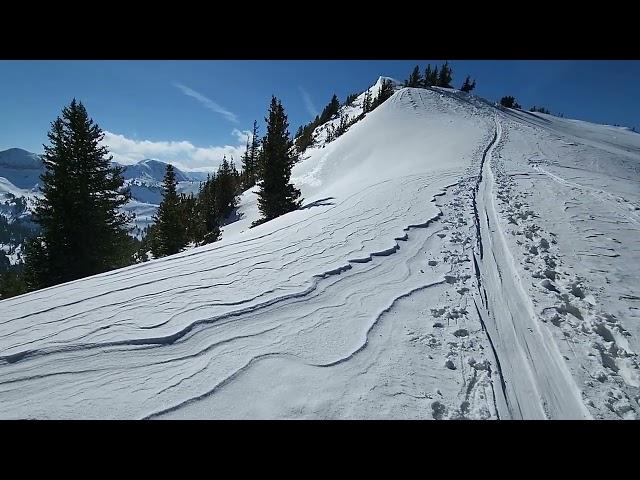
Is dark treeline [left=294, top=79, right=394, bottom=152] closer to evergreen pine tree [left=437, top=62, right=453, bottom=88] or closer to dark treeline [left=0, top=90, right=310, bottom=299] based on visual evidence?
evergreen pine tree [left=437, top=62, right=453, bottom=88]

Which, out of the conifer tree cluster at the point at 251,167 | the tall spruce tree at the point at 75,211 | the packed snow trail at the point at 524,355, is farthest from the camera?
the conifer tree cluster at the point at 251,167

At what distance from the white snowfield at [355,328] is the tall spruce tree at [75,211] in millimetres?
14348

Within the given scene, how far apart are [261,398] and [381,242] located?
13.9 ft

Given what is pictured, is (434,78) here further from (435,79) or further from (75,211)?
(75,211)

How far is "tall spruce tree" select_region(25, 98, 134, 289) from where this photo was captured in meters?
14.7

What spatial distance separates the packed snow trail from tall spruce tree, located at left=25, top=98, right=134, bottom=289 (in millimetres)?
19067

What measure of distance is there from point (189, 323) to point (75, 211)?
56.5 ft

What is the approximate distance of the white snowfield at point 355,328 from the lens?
2244mm

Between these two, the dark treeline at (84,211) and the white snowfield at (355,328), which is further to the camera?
the dark treeline at (84,211)

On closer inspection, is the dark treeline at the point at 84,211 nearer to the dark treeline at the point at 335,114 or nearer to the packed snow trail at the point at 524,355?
the packed snow trail at the point at 524,355

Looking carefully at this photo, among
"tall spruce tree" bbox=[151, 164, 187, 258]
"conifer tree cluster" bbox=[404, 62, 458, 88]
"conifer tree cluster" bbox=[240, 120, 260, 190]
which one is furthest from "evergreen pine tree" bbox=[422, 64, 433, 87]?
"tall spruce tree" bbox=[151, 164, 187, 258]

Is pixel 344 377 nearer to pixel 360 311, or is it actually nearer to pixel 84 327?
pixel 360 311

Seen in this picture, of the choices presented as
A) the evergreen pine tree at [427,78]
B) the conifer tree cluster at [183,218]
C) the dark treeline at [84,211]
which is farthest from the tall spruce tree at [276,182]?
the evergreen pine tree at [427,78]
